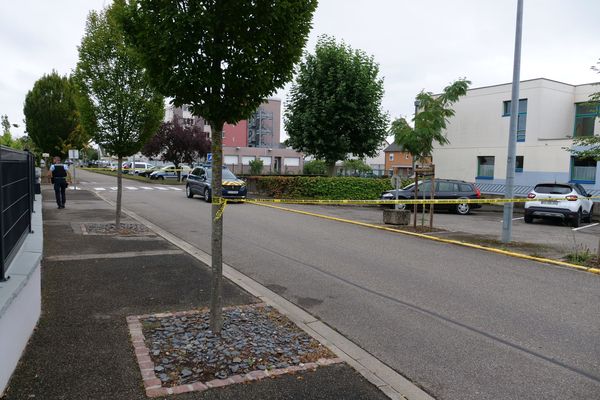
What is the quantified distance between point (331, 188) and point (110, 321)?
775 inches

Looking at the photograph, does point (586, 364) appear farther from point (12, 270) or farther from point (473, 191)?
point (473, 191)

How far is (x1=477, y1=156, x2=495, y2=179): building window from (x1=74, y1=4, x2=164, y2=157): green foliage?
76.4 feet

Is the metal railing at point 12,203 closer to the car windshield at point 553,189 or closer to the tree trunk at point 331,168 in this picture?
the car windshield at point 553,189

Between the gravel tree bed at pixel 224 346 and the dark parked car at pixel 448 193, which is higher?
the dark parked car at pixel 448 193

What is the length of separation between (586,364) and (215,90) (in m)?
4.35

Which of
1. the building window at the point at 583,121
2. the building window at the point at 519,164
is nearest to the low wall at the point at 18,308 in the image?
the building window at the point at 519,164

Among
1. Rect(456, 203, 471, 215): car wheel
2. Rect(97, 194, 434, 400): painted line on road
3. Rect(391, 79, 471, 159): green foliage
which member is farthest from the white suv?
Rect(97, 194, 434, 400): painted line on road

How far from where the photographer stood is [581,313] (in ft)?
19.3

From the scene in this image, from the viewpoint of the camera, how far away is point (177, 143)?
1601 inches

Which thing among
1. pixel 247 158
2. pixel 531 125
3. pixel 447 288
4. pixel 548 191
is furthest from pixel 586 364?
pixel 247 158

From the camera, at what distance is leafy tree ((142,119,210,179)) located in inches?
1588

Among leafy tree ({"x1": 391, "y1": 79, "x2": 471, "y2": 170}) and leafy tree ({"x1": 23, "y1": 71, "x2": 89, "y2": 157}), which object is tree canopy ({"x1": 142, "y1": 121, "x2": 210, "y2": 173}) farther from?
leafy tree ({"x1": 391, "y1": 79, "x2": 471, "y2": 170})

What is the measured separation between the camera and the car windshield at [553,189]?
1603 centimetres

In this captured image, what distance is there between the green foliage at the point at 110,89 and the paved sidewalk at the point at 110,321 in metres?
2.89
